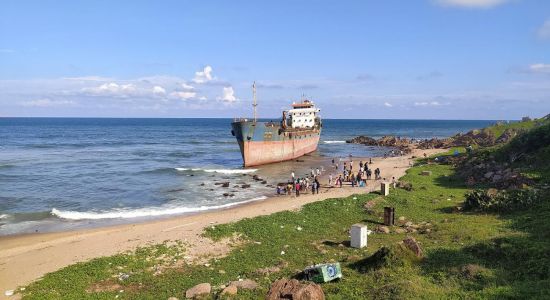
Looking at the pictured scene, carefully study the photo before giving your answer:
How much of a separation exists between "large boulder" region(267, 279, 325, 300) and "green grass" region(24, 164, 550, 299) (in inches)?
36.6

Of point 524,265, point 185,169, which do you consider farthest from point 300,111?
point 524,265

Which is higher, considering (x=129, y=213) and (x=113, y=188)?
(x=113, y=188)

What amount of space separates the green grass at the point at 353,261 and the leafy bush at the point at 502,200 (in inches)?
36.2

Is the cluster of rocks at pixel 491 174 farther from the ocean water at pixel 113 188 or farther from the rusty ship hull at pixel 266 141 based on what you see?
the rusty ship hull at pixel 266 141

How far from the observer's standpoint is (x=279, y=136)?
5866 centimetres

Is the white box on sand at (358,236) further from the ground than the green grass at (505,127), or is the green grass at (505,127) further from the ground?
the green grass at (505,127)

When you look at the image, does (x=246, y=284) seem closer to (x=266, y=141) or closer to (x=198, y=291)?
(x=198, y=291)

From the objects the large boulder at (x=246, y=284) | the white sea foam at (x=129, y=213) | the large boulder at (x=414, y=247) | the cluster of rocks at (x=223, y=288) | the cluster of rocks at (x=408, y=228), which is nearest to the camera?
the cluster of rocks at (x=223, y=288)

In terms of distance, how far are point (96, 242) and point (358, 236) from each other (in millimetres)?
13407

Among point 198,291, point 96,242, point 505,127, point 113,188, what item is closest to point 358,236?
point 198,291

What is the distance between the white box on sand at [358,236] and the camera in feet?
58.8

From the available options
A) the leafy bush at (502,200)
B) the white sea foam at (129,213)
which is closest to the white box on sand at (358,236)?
the leafy bush at (502,200)

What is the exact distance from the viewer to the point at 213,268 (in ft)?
53.8

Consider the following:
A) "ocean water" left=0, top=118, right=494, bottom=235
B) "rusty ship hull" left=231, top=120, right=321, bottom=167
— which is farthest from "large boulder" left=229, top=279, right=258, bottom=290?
"rusty ship hull" left=231, top=120, right=321, bottom=167
